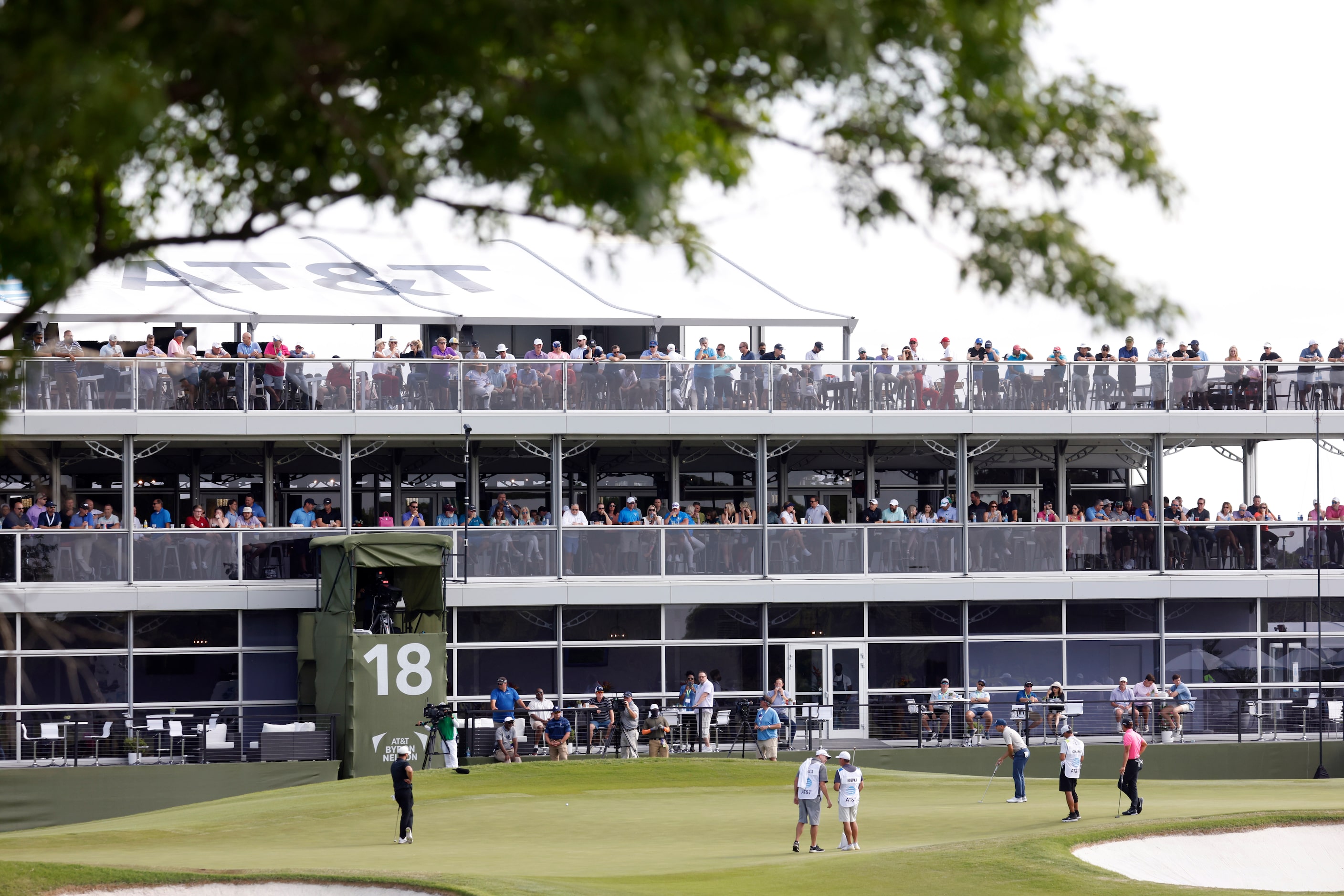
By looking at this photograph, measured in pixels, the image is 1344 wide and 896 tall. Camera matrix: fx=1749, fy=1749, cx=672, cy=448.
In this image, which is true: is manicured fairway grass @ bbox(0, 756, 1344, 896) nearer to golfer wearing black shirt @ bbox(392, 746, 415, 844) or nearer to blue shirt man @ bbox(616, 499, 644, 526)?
golfer wearing black shirt @ bbox(392, 746, 415, 844)

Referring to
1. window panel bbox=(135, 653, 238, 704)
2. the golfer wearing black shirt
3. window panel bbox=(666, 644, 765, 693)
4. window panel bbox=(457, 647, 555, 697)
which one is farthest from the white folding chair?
window panel bbox=(666, 644, 765, 693)

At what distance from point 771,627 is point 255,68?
2637 centimetres

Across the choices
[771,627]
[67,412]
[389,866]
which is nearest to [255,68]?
[389,866]

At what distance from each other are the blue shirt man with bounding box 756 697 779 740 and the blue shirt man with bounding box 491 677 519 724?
14.1 feet

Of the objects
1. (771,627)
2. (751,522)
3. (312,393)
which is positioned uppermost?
(312,393)

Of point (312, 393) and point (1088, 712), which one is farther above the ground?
point (312, 393)

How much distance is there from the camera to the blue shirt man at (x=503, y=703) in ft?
100

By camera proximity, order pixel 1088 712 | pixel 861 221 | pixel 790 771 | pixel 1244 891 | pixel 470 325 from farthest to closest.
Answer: pixel 470 325 → pixel 1088 712 → pixel 790 771 → pixel 1244 891 → pixel 861 221

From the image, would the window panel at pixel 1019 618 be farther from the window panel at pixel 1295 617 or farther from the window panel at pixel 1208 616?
the window panel at pixel 1295 617

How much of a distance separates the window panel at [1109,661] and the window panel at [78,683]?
17911 millimetres

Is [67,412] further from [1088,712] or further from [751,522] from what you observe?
[1088,712]

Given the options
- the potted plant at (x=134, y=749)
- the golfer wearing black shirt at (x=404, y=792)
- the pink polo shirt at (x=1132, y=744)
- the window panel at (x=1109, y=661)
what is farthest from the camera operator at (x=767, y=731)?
the potted plant at (x=134, y=749)

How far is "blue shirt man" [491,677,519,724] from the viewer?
100ft

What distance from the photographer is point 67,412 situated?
101ft
